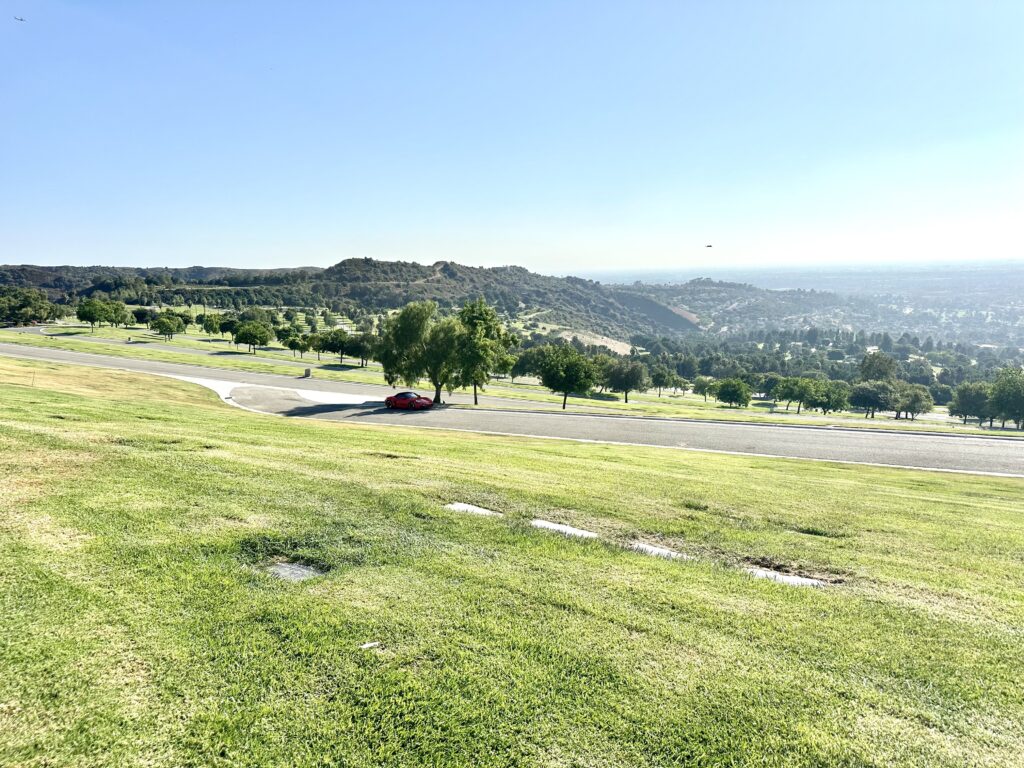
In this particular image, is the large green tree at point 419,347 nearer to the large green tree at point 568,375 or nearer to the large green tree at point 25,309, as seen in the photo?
the large green tree at point 568,375

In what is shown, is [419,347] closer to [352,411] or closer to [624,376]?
[352,411]

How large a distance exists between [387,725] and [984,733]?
5949 millimetres

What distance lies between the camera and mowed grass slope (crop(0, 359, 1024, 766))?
477 centimetres

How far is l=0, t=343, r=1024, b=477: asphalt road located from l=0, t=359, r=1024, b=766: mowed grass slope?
15798 millimetres

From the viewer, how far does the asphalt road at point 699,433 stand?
26484 mm

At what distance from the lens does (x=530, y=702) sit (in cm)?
521

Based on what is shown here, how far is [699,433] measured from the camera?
33.1 m

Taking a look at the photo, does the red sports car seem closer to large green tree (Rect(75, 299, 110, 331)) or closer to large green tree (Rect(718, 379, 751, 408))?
large green tree (Rect(718, 379, 751, 408))

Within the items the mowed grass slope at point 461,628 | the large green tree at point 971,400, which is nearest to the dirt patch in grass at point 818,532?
the mowed grass slope at point 461,628

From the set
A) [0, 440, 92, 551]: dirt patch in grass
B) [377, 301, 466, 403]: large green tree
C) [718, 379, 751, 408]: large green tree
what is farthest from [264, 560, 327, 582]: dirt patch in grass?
[718, 379, 751, 408]: large green tree

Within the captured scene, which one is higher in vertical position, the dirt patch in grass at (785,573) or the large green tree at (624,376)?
the dirt patch in grass at (785,573)

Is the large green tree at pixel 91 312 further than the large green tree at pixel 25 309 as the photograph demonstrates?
No

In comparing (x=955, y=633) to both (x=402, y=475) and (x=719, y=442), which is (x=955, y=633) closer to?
(x=402, y=475)

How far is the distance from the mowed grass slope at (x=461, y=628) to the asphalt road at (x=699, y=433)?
1580 centimetres
